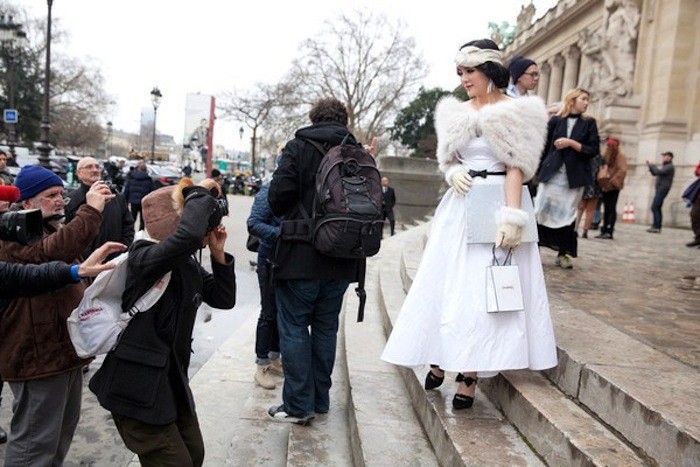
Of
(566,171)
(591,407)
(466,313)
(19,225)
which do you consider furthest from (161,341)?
(566,171)

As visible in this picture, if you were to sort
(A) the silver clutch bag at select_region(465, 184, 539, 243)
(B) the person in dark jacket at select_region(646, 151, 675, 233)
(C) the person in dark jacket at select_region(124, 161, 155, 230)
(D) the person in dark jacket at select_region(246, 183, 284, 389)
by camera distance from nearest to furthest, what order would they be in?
(A) the silver clutch bag at select_region(465, 184, 539, 243)
(D) the person in dark jacket at select_region(246, 183, 284, 389)
(B) the person in dark jacket at select_region(646, 151, 675, 233)
(C) the person in dark jacket at select_region(124, 161, 155, 230)

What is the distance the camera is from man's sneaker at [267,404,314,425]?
3572 millimetres

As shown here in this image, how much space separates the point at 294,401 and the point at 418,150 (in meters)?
47.2

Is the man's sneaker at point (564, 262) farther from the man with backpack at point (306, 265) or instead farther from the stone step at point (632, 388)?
the man with backpack at point (306, 265)

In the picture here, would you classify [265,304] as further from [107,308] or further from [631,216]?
[631,216]

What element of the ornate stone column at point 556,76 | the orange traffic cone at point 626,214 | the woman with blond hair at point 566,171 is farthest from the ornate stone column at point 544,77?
the woman with blond hair at point 566,171

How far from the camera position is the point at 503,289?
2768 mm

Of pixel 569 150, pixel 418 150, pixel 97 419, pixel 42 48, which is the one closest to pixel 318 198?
pixel 97 419

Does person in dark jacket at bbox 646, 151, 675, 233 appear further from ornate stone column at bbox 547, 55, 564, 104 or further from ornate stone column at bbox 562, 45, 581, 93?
ornate stone column at bbox 547, 55, 564, 104

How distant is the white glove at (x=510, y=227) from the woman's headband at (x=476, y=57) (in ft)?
2.60

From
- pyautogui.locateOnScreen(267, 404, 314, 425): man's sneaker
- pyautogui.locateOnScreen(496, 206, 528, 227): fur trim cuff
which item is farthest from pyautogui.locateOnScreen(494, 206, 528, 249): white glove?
pyautogui.locateOnScreen(267, 404, 314, 425): man's sneaker

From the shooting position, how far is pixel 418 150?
49.5 meters

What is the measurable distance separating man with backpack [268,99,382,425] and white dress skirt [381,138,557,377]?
0.41 m

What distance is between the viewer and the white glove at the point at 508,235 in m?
2.79
